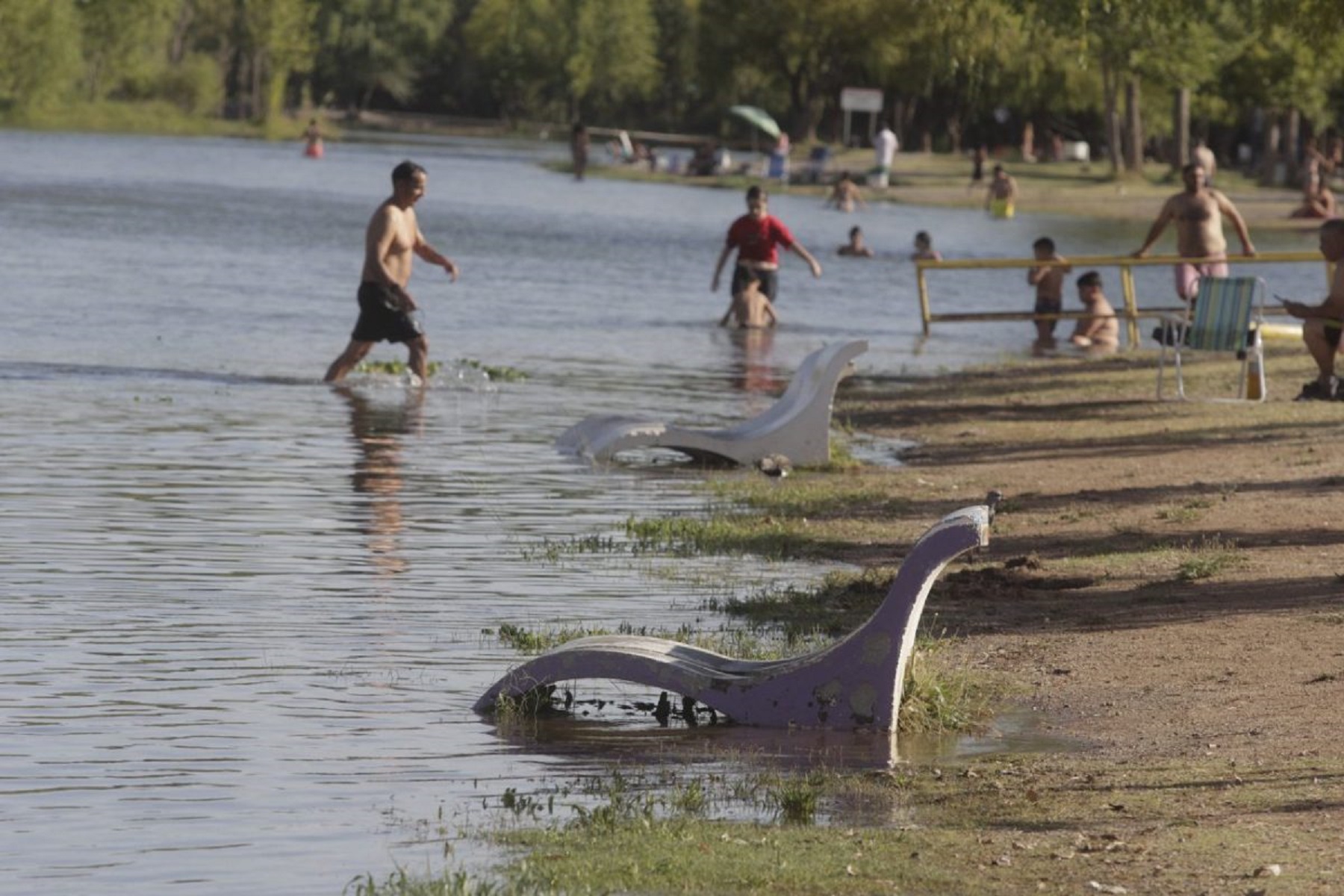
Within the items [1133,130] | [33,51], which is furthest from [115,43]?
[1133,130]

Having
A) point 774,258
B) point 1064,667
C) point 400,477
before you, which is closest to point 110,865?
point 1064,667

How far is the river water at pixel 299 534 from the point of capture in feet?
25.0

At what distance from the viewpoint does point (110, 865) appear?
6.86 meters

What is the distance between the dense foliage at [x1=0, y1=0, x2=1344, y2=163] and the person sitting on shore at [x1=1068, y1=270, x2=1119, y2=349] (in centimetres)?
1966

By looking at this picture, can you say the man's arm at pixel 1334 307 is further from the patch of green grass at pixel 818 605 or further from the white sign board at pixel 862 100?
the white sign board at pixel 862 100

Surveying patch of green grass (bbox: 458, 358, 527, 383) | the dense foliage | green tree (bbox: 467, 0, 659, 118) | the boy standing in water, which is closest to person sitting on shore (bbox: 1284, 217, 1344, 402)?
patch of green grass (bbox: 458, 358, 527, 383)

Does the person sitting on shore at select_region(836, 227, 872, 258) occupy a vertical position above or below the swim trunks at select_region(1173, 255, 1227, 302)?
below

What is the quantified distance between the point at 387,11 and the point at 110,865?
480 ft

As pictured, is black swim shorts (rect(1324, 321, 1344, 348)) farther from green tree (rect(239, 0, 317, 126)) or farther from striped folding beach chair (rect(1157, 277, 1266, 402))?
green tree (rect(239, 0, 317, 126))

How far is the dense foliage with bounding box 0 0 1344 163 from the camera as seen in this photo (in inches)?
2940

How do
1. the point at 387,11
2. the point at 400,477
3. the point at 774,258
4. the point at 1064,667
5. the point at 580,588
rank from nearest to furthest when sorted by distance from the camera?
the point at 1064,667
the point at 580,588
the point at 400,477
the point at 774,258
the point at 387,11

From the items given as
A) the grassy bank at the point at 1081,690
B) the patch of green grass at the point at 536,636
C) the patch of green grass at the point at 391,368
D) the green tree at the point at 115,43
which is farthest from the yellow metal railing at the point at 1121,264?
the green tree at the point at 115,43

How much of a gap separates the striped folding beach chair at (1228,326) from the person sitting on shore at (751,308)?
31.0 feet

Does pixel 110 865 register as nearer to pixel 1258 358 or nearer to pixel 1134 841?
pixel 1134 841
